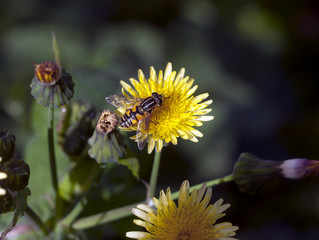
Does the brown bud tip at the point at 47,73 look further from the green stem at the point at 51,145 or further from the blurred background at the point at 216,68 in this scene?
the blurred background at the point at 216,68

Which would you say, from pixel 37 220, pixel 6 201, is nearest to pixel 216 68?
pixel 37 220

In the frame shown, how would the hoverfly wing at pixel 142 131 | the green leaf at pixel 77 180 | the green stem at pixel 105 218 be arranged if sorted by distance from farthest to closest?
the green leaf at pixel 77 180, the green stem at pixel 105 218, the hoverfly wing at pixel 142 131

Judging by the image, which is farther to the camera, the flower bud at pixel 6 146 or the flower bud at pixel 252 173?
the flower bud at pixel 252 173

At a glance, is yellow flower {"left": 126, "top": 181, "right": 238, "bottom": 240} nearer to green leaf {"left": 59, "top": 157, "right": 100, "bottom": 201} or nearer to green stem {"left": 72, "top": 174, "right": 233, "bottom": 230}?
green stem {"left": 72, "top": 174, "right": 233, "bottom": 230}

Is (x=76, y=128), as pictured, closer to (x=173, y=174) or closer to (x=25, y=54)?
(x=173, y=174)

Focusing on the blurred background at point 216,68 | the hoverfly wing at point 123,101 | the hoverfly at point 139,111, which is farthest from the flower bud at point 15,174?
the blurred background at point 216,68

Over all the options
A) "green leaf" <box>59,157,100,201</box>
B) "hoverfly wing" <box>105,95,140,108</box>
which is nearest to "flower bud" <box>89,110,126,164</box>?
"hoverfly wing" <box>105,95,140,108</box>

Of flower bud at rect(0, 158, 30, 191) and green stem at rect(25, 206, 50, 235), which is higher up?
flower bud at rect(0, 158, 30, 191)

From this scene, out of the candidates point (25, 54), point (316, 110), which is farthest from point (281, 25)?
point (25, 54)
